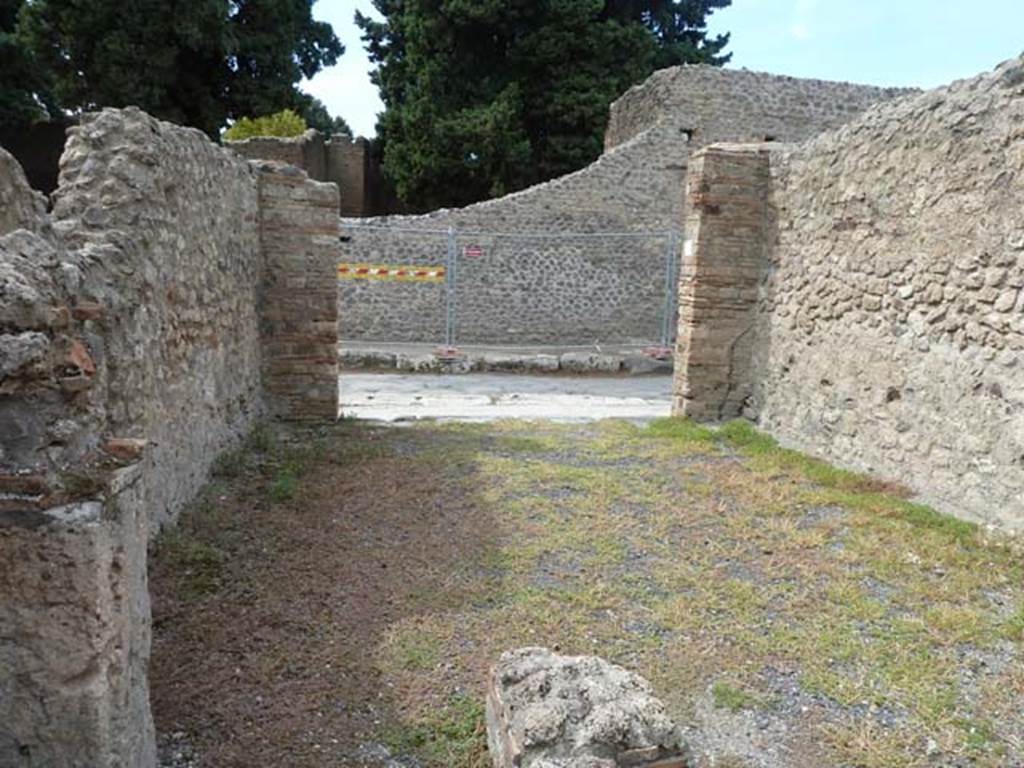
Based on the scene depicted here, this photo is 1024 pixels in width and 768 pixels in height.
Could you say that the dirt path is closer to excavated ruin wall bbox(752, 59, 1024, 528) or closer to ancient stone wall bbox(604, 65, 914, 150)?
excavated ruin wall bbox(752, 59, 1024, 528)

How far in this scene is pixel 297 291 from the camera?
7387 mm

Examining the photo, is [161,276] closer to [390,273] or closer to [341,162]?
[390,273]

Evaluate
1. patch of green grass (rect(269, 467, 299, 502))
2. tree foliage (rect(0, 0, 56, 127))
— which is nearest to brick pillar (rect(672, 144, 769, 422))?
patch of green grass (rect(269, 467, 299, 502))

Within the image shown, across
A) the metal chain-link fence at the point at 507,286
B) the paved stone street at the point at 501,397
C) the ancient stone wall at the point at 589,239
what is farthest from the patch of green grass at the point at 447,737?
the ancient stone wall at the point at 589,239

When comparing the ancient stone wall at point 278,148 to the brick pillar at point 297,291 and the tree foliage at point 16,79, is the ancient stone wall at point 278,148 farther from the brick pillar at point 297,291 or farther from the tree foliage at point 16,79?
the brick pillar at point 297,291

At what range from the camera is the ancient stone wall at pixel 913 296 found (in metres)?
4.86

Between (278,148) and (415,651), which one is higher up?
(278,148)

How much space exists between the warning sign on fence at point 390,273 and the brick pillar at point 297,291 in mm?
6875

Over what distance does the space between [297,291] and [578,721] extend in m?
5.81

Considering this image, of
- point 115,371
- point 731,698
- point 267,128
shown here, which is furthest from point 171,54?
point 731,698

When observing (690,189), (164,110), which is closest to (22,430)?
(690,189)

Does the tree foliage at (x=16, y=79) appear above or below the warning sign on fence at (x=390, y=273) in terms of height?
above

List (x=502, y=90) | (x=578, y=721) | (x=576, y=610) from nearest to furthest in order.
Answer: (x=578, y=721) → (x=576, y=610) → (x=502, y=90)

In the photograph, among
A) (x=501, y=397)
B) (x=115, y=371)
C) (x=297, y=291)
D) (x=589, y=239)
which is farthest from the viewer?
(x=589, y=239)
